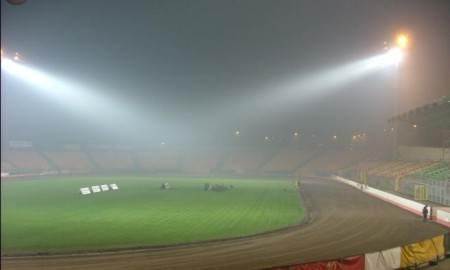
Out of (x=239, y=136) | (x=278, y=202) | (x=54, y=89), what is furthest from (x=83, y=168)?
(x=278, y=202)

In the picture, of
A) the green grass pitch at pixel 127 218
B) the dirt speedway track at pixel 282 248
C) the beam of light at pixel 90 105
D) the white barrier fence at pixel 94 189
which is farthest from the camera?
the beam of light at pixel 90 105

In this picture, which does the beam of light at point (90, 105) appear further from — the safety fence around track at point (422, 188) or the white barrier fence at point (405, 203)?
the safety fence around track at point (422, 188)

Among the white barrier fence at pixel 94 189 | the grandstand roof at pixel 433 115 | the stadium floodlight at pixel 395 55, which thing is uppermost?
the stadium floodlight at pixel 395 55

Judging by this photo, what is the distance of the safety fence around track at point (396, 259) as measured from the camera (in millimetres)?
16731

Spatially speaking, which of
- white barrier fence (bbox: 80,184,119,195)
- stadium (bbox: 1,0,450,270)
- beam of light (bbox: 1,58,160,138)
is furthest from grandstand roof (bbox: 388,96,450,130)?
beam of light (bbox: 1,58,160,138)

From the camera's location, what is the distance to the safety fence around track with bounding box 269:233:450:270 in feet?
54.9

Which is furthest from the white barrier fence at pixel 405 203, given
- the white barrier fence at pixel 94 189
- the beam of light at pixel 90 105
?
the beam of light at pixel 90 105

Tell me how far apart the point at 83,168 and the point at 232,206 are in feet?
234

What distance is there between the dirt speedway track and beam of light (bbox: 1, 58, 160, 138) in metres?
81.5

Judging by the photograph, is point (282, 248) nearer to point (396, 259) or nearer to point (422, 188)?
point (396, 259)

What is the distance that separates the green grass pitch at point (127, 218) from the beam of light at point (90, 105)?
2390 inches

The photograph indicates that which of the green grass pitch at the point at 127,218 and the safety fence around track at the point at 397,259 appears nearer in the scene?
the safety fence around track at the point at 397,259

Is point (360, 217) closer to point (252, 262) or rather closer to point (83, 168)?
point (252, 262)

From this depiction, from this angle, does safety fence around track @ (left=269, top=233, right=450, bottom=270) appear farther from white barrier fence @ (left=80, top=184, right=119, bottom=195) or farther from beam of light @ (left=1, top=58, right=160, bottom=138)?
beam of light @ (left=1, top=58, right=160, bottom=138)
